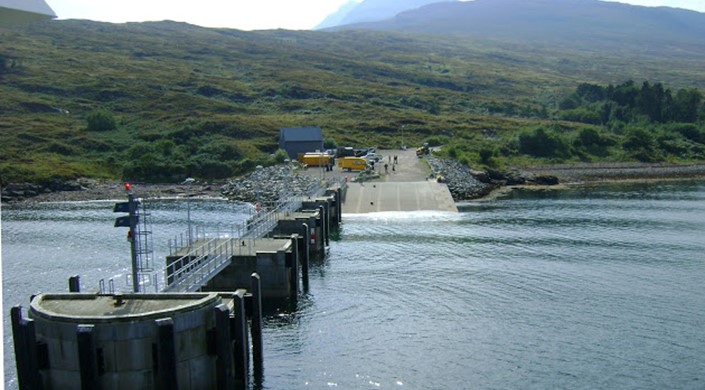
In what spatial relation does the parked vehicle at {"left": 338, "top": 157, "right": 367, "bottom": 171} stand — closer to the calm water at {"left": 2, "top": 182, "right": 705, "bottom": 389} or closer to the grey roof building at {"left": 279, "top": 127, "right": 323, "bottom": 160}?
the grey roof building at {"left": 279, "top": 127, "right": 323, "bottom": 160}

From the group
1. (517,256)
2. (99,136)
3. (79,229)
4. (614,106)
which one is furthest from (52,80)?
(517,256)

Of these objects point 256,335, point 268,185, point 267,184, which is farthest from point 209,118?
point 256,335

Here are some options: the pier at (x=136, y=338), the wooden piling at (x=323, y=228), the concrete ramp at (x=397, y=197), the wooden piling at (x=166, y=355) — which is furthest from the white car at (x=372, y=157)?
the wooden piling at (x=166, y=355)

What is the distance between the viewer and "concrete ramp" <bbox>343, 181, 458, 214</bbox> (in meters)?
68.7

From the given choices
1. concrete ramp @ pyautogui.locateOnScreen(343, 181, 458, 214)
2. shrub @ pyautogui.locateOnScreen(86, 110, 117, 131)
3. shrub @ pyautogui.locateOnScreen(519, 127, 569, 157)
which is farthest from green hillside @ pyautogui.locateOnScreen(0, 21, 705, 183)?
concrete ramp @ pyautogui.locateOnScreen(343, 181, 458, 214)

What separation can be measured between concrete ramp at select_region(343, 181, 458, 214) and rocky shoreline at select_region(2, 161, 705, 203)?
4.03m

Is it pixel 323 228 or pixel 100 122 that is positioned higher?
pixel 100 122

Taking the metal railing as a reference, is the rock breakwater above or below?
below

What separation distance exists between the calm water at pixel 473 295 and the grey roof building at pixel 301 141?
32.7 metres

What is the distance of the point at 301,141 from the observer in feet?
324

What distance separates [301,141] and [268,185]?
2091cm

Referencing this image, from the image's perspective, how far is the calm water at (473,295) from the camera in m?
27.2

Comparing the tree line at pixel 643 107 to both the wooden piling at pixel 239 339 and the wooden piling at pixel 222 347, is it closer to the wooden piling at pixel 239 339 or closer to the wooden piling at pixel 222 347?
the wooden piling at pixel 239 339

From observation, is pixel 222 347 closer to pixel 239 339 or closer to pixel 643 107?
pixel 239 339
